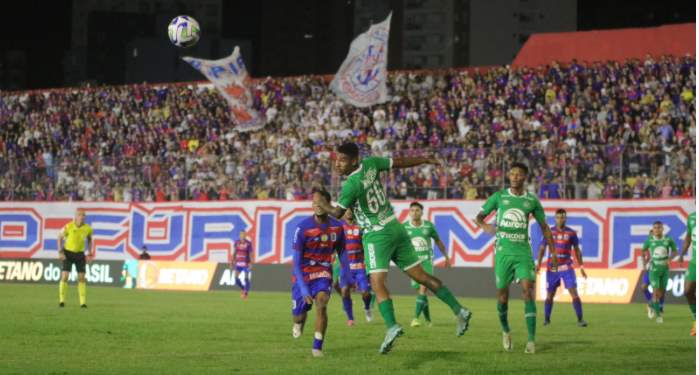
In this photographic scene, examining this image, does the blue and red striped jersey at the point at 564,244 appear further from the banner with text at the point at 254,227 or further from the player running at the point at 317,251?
the banner with text at the point at 254,227

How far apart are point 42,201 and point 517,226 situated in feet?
108

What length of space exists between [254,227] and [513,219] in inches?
1055

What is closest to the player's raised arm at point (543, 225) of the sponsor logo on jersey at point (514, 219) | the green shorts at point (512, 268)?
the sponsor logo on jersey at point (514, 219)

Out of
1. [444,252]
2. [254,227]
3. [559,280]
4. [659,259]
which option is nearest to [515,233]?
[444,252]

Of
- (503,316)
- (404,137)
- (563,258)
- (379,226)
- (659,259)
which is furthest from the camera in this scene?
(404,137)

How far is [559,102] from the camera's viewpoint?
132 feet

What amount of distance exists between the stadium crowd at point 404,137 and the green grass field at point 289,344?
9594mm

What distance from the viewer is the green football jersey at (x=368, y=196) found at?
1354 cm

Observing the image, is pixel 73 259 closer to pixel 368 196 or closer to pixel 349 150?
pixel 368 196

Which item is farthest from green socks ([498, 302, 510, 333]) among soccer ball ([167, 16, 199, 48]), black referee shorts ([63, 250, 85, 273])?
soccer ball ([167, 16, 199, 48])

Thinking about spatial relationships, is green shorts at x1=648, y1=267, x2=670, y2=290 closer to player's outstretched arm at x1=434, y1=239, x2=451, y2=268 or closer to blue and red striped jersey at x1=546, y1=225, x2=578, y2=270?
blue and red striped jersey at x1=546, y1=225, x2=578, y2=270

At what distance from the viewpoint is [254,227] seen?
4200 cm

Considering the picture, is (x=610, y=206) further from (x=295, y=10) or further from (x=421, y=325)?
(x=295, y=10)

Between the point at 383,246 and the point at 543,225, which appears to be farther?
the point at 543,225
